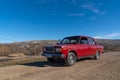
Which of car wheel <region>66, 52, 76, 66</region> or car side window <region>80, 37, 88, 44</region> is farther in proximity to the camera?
car side window <region>80, 37, 88, 44</region>

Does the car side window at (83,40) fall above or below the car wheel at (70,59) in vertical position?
above

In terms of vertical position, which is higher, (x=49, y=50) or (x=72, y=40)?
(x=72, y=40)

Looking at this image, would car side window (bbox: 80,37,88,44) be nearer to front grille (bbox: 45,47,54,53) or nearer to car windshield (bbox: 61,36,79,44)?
car windshield (bbox: 61,36,79,44)

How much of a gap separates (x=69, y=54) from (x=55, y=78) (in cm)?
389

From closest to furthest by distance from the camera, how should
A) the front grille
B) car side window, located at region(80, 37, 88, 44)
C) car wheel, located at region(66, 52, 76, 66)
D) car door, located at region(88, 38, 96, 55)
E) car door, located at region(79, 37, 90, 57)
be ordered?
1. car wheel, located at region(66, 52, 76, 66)
2. the front grille
3. car door, located at region(79, 37, 90, 57)
4. car side window, located at region(80, 37, 88, 44)
5. car door, located at region(88, 38, 96, 55)

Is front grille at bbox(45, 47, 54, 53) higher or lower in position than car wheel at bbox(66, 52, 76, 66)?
higher

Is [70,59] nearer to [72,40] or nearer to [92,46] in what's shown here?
[72,40]

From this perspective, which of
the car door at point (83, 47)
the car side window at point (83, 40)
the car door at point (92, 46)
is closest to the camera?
the car door at point (83, 47)

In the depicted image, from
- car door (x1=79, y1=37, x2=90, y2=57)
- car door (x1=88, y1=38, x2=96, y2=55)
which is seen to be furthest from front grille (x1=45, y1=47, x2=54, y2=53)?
car door (x1=88, y1=38, x2=96, y2=55)

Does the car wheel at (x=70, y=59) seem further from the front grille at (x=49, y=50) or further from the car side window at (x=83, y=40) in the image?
the car side window at (x=83, y=40)

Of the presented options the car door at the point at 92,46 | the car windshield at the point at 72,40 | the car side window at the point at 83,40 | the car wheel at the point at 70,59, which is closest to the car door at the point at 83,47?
the car side window at the point at 83,40

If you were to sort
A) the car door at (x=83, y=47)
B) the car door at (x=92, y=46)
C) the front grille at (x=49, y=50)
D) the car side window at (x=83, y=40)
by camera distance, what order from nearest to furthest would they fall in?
the front grille at (x=49, y=50)
the car door at (x=83, y=47)
the car side window at (x=83, y=40)
the car door at (x=92, y=46)

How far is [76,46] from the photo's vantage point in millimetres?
12758

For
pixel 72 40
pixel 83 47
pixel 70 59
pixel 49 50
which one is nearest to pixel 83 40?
pixel 83 47
